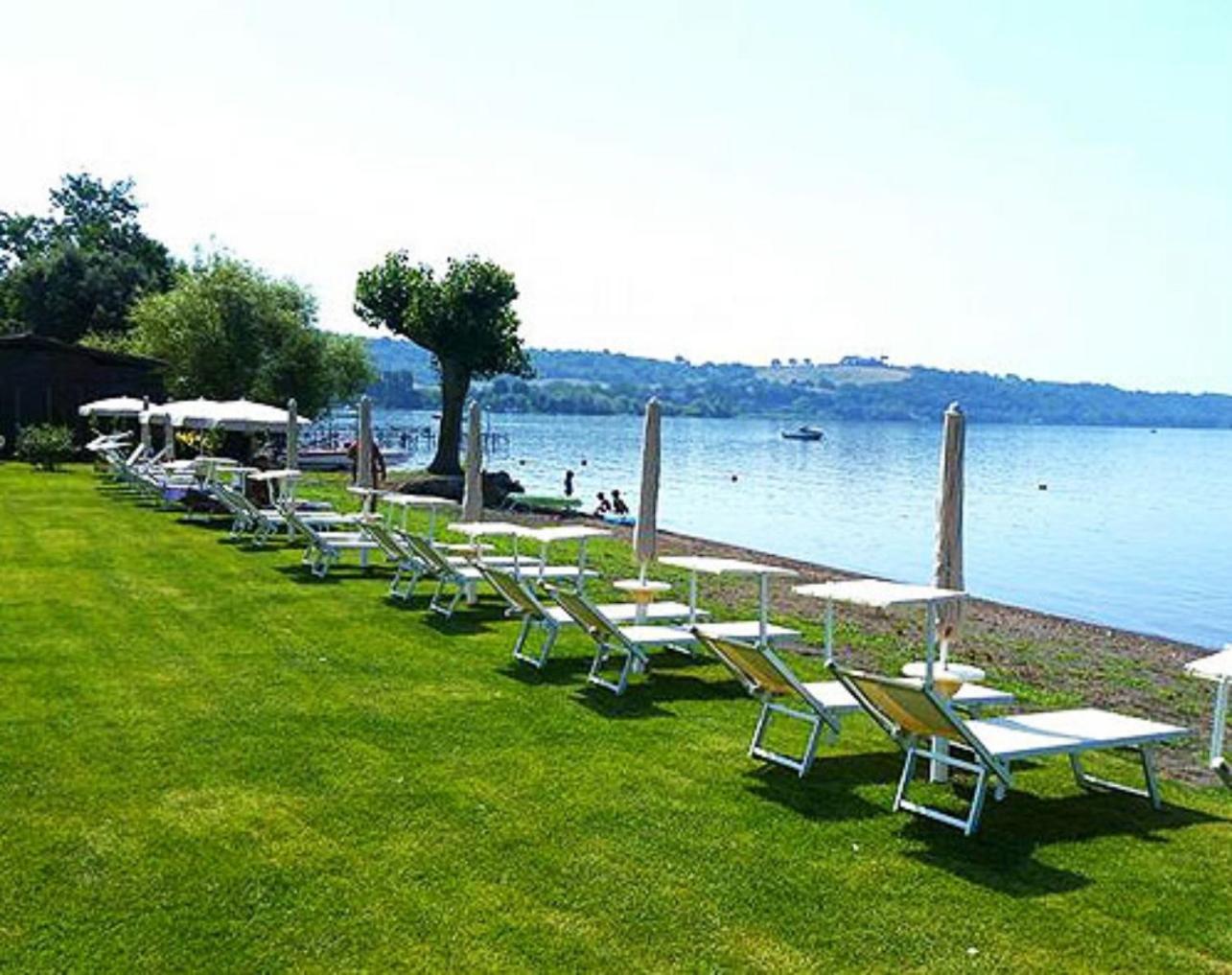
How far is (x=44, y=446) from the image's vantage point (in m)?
31.5

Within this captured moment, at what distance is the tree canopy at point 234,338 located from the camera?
39.1 metres

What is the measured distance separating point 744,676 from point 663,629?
7.90 ft

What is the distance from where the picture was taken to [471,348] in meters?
38.2

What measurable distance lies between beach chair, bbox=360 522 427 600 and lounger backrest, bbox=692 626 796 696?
5.89 meters

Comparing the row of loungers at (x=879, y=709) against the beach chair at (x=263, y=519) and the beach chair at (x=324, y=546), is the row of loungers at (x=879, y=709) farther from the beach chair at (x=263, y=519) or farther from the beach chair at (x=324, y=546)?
the beach chair at (x=263, y=519)

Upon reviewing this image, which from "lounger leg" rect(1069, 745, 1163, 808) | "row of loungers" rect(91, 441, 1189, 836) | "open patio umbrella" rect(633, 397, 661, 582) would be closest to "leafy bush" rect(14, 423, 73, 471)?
"row of loungers" rect(91, 441, 1189, 836)

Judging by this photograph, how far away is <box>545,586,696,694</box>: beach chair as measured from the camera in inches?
365

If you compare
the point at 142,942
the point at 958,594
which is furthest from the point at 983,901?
the point at 142,942

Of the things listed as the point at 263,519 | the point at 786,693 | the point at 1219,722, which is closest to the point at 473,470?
the point at 263,519

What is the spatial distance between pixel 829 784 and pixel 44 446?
94.9ft

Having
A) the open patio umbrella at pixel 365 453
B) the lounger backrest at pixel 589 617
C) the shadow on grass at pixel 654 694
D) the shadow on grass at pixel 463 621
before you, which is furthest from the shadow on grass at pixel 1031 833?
the open patio umbrella at pixel 365 453

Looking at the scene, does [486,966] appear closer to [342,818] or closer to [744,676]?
[342,818]

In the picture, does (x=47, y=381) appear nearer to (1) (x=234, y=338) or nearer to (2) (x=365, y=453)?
(1) (x=234, y=338)

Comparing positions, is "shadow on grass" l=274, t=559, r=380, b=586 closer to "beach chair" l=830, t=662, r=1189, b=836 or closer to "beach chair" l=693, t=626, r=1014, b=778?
"beach chair" l=693, t=626, r=1014, b=778
